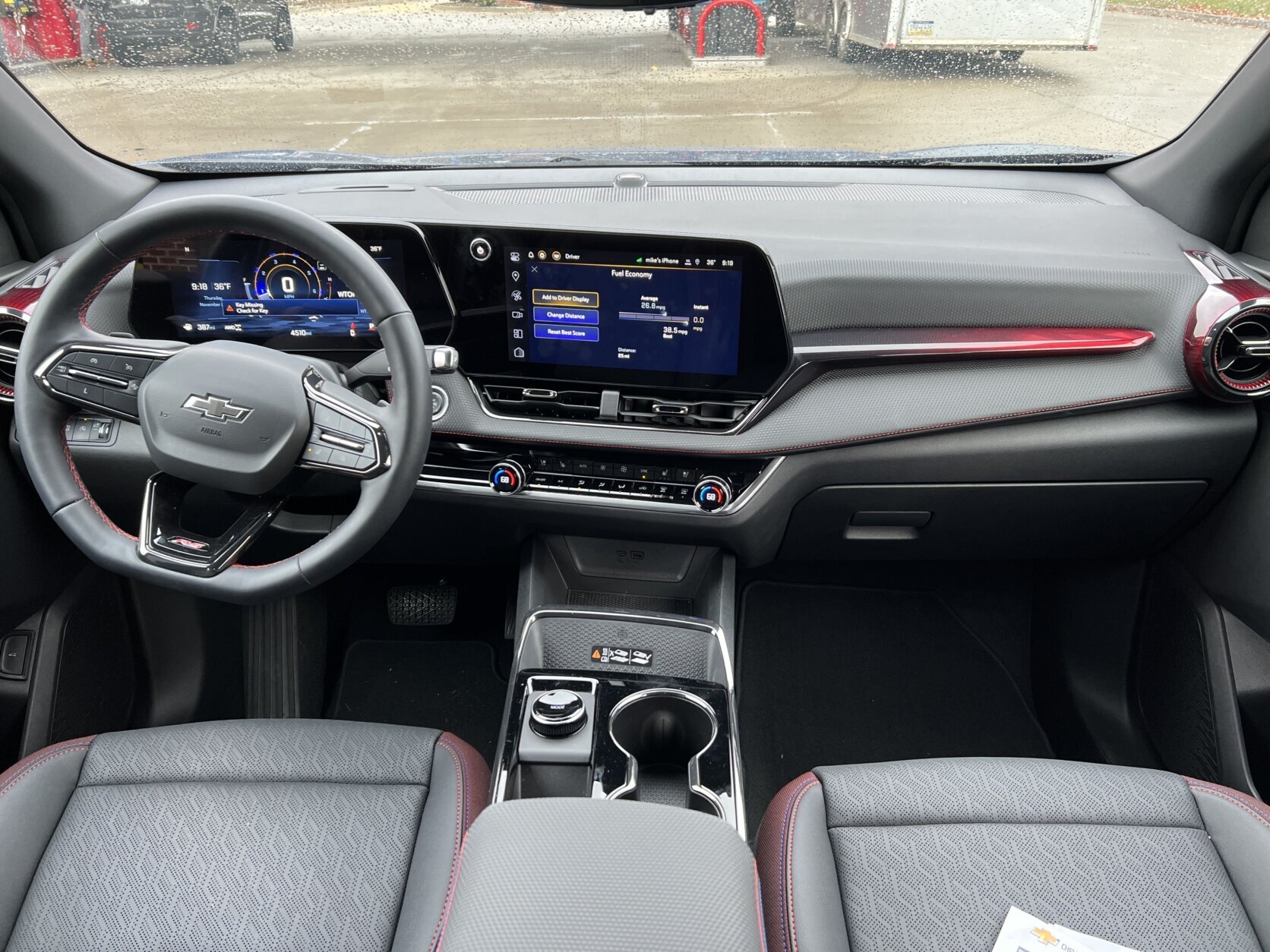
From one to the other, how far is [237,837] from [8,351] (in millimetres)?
1062

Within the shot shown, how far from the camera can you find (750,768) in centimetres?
228

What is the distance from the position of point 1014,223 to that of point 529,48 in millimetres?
1031

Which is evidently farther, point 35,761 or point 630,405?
point 630,405

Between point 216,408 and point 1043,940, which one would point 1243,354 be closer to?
point 1043,940

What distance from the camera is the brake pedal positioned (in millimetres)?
2512

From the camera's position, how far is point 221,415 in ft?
4.13

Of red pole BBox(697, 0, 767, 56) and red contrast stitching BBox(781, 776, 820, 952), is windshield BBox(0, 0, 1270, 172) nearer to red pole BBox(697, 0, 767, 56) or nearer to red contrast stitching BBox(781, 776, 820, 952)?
red pole BBox(697, 0, 767, 56)

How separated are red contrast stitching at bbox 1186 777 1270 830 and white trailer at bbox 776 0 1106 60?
135cm

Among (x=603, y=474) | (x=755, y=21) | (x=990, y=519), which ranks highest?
(x=755, y=21)

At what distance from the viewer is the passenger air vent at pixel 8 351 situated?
5.53 feet

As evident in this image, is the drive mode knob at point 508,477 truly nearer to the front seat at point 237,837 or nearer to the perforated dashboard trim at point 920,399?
the perforated dashboard trim at point 920,399

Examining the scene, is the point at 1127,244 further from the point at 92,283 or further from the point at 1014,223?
the point at 92,283

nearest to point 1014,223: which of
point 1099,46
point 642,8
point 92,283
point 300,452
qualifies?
point 1099,46

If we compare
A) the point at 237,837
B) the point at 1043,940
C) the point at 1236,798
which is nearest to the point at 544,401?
the point at 237,837
